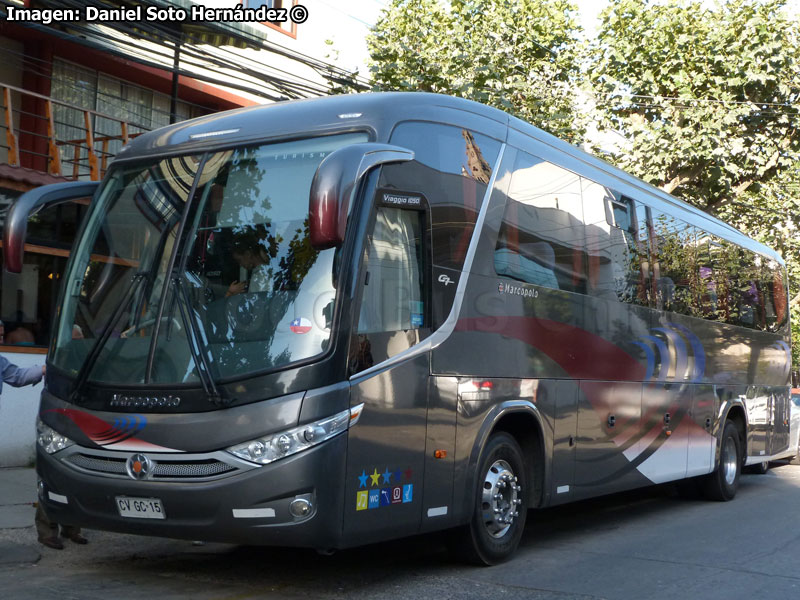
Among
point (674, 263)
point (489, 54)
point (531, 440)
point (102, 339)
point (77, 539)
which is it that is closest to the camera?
point (102, 339)

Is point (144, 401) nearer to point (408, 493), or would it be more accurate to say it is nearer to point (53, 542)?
point (408, 493)

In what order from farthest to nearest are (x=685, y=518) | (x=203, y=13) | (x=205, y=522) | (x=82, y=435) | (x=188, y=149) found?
1. (x=203, y=13)
2. (x=685, y=518)
3. (x=188, y=149)
4. (x=82, y=435)
5. (x=205, y=522)

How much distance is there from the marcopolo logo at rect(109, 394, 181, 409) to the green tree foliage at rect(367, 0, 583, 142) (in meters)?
10.3

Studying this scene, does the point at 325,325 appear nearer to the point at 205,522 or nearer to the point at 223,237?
the point at 223,237

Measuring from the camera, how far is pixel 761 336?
13828mm

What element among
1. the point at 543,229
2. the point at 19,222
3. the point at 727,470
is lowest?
the point at 727,470

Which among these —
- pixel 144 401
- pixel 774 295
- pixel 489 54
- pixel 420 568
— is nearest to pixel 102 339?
pixel 144 401

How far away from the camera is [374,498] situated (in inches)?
234

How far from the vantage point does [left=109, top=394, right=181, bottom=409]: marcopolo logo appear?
5.77 metres

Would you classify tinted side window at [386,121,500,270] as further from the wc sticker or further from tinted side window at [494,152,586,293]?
the wc sticker

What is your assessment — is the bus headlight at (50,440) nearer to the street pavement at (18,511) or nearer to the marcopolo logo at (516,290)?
the street pavement at (18,511)

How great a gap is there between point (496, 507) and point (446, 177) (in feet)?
8.38

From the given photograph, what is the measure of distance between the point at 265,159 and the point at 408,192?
98cm

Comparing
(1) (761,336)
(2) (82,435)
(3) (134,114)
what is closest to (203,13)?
(3) (134,114)
